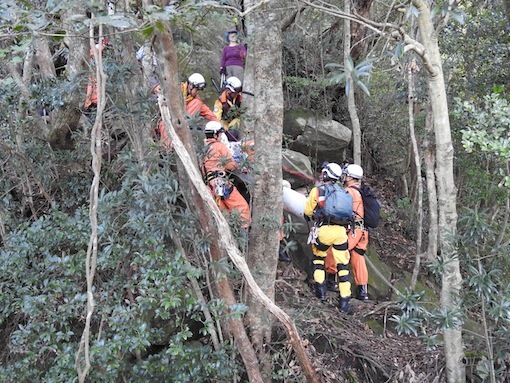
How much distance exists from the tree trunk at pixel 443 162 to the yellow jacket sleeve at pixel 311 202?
2005 millimetres

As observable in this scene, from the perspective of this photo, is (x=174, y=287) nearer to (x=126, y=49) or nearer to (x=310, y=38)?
(x=126, y=49)

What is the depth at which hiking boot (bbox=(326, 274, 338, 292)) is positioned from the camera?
7.41 meters

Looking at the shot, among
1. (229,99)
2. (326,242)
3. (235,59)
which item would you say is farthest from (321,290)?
(235,59)

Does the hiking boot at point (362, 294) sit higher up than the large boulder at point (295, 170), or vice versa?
the large boulder at point (295, 170)

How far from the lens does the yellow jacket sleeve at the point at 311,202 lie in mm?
6594

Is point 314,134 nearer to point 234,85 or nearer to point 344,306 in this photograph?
point 234,85

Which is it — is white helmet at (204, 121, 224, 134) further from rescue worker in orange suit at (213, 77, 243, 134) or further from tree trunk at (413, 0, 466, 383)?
tree trunk at (413, 0, 466, 383)

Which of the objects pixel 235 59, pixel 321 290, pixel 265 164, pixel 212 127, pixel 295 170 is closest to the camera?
pixel 265 164

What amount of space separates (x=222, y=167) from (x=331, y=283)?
3427 mm

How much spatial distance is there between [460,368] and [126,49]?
4.94 m

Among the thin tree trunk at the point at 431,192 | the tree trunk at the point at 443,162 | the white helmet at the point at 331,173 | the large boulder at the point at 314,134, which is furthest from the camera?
the large boulder at the point at 314,134

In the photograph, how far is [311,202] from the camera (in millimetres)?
6668

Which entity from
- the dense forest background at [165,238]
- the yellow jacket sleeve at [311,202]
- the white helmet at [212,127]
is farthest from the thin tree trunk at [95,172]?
the yellow jacket sleeve at [311,202]

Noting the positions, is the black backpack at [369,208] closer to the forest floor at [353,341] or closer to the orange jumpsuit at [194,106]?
the forest floor at [353,341]
